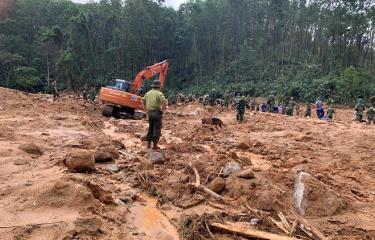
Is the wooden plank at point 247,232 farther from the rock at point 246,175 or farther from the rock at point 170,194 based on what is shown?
the rock at point 246,175

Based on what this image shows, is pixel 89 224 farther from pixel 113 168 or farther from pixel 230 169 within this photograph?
pixel 230 169

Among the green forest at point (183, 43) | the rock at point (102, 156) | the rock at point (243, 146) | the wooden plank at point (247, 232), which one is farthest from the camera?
the green forest at point (183, 43)

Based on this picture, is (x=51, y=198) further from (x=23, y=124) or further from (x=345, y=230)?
(x=23, y=124)

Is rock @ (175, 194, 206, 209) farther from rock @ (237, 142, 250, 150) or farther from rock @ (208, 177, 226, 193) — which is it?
rock @ (237, 142, 250, 150)

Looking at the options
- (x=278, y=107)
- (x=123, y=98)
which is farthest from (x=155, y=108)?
(x=278, y=107)

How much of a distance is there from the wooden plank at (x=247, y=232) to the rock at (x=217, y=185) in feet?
3.97

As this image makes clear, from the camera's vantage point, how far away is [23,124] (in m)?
11.8

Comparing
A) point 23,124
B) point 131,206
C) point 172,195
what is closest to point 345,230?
point 172,195

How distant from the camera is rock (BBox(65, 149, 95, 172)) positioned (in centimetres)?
602

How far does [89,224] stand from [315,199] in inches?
114

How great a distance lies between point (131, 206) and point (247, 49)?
4329 centimetres

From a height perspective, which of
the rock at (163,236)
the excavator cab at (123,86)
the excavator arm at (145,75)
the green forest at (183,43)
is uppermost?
the green forest at (183,43)

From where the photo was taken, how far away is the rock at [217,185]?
564cm

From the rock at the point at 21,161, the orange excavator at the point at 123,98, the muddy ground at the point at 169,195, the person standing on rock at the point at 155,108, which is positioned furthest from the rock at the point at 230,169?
the orange excavator at the point at 123,98
